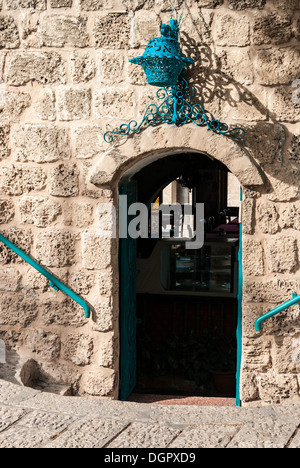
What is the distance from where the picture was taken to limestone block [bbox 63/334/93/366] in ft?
13.9

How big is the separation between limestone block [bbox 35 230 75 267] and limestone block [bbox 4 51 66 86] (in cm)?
111

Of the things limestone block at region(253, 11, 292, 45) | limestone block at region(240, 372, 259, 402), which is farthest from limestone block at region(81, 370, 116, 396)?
limestone block at region(253, 11, 292, 45)

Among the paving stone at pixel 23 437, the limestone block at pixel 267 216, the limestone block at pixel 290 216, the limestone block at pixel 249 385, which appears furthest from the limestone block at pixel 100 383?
the limestone block at pixel 290 216

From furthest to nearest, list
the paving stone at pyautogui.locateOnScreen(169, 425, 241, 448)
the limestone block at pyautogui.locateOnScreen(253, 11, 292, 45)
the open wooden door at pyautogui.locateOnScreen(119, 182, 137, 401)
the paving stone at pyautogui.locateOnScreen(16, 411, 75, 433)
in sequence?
the open wooden door at pyautogui.locateOnScreen(119, 182, 137, 401), the limestone block at pyautogui.locateOnScreen(253, 11, 292, 45), the paving stone at pyautogui.locateOnScreen(16, 411, 75, 433), the paving stone at pyautogui.locateOnScreen(169, 425, 241, 448)

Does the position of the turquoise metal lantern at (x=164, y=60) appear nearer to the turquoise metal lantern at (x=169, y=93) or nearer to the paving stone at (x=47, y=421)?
the turquoise metal lantern at (x=169, y=93)

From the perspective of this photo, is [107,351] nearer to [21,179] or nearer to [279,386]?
[279,386]

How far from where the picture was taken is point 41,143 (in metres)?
4.16

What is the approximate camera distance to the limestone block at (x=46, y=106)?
162 inches

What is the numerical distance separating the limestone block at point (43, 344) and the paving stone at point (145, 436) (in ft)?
4.86

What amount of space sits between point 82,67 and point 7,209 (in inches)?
46.4

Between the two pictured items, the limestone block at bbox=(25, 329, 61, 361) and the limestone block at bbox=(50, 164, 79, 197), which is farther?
the limestone block at bbox=(25, 329, 61, 361)

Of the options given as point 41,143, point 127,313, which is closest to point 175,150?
point 41,143

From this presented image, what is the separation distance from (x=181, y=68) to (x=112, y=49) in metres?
0.57

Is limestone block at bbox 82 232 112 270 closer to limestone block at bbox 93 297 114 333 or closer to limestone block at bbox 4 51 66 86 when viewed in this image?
limestone block at bbox 93 297 114 333
